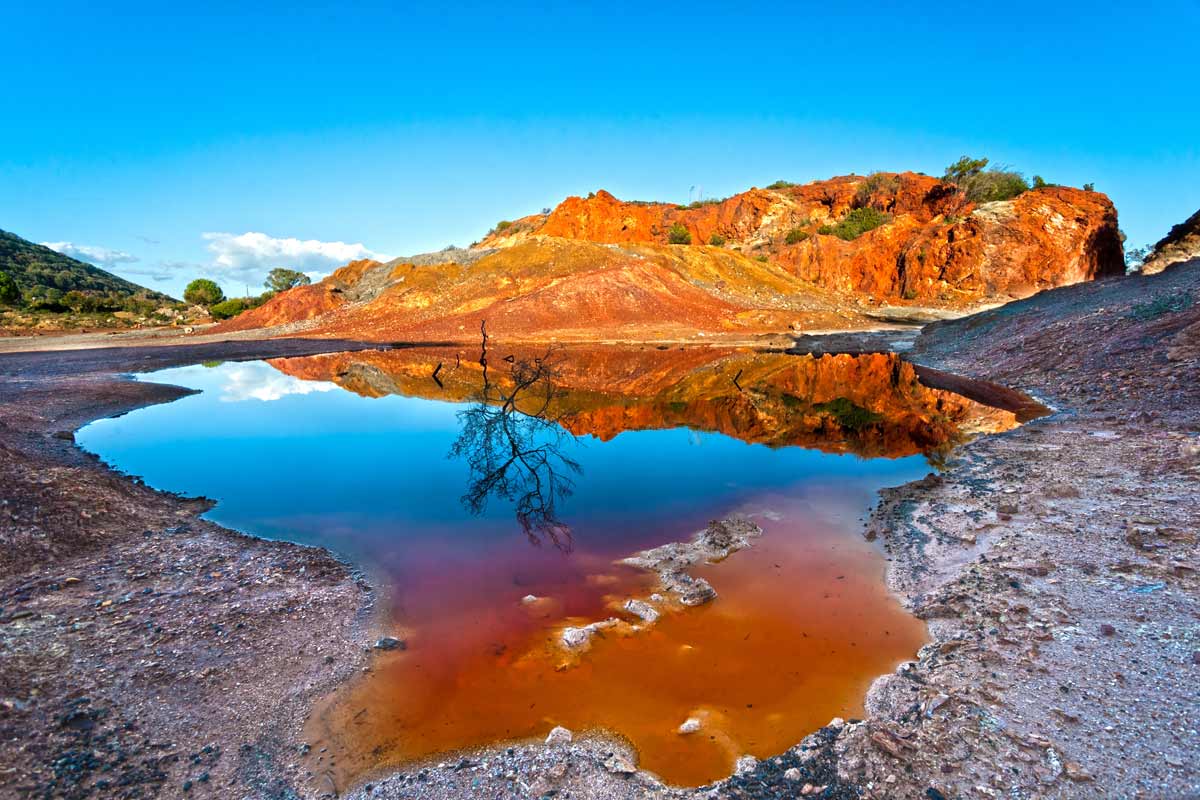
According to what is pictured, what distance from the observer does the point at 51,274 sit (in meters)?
96.6

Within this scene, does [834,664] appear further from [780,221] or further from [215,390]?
[780,221]

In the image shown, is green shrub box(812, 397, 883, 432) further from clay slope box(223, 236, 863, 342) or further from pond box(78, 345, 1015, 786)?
clay slope box(223, 236, 863, 342)

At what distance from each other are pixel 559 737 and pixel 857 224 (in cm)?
7267

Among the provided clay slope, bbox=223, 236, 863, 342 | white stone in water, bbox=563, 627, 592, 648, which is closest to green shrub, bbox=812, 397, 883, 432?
white stone in water, bbox=563, 627, 592, 648

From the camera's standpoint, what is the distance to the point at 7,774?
3.65 metres

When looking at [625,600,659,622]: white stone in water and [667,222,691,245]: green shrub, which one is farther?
[667,222,691,245]: green shrub

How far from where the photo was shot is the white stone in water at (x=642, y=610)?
5941 mm

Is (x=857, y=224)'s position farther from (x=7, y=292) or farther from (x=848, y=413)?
(x=7, y=292)

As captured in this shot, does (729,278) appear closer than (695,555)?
No

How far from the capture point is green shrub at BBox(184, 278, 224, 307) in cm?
7288

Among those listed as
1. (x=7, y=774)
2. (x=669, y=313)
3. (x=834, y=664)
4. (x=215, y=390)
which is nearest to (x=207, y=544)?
(x=7, y=774)

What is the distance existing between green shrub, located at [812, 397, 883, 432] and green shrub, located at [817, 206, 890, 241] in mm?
53447

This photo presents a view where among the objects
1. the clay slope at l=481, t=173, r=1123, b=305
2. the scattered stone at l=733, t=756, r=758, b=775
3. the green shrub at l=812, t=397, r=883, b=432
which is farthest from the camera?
the clay slope at l=481, t=173, r=1123, b=305

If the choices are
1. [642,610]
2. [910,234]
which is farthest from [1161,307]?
[910,234]
